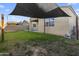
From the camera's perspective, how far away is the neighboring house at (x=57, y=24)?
188 cm

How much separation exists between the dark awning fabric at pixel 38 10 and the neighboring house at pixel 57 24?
40mm

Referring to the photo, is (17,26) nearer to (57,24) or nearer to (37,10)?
(37,10)

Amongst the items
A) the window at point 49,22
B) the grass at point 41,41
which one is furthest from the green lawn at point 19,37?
the window at point 49,22

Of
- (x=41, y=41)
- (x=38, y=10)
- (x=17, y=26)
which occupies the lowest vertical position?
(x=41, y=41)

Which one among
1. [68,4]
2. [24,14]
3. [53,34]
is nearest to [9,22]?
[24,14]

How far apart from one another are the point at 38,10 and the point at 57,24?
0.75 ft

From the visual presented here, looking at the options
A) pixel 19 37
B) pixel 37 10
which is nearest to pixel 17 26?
pixel 19 37

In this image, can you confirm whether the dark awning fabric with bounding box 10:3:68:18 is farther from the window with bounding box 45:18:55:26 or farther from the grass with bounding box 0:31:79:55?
the grass with bounding box 0:31:79:55

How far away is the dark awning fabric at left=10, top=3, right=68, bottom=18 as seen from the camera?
6.23 ft

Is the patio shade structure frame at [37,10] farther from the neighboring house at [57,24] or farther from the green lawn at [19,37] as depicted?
the green lawn at [19,37]

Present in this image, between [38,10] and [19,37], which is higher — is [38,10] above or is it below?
above

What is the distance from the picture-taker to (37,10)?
192 cm

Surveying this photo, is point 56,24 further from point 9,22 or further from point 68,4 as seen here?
point 9,22

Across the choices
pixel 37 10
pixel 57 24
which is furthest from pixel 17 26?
pixel 57 24
